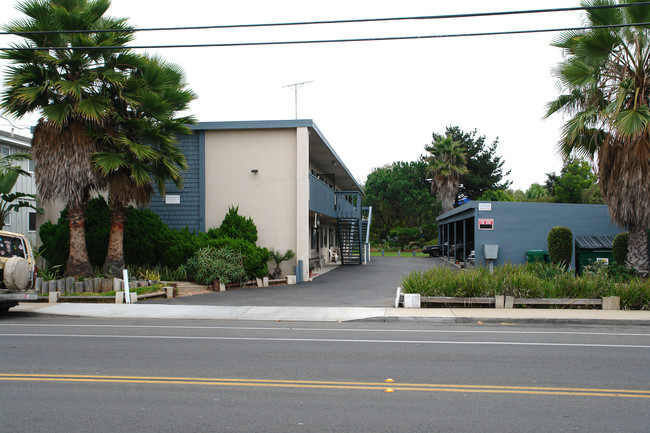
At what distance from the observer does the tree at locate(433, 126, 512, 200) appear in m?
58.3

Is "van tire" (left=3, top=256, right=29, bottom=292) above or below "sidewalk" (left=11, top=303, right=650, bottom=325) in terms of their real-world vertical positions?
above

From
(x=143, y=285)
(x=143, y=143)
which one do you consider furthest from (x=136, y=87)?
(x=143, y=285)

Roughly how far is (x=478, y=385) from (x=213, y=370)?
347cm

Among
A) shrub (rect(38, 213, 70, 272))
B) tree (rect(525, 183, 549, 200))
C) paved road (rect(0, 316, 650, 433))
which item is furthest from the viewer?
tree (rect(525, 183, 549, 200))

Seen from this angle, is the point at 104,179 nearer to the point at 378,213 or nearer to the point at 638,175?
the point at 638,175

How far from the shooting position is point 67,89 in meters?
14.3

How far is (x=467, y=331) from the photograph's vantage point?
1048 cm

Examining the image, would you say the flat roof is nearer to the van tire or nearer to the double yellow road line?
the van tire

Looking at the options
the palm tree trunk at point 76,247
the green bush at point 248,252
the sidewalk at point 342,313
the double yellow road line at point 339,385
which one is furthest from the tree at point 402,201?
the double yellow road line at point 339,385

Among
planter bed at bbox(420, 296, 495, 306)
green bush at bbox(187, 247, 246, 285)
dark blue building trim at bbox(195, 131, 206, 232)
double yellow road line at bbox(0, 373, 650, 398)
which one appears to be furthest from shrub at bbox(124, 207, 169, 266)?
double yellow road line at bbox(0, 373, 650, 398)

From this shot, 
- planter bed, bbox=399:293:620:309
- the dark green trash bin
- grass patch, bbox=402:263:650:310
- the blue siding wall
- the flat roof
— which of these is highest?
the flat roof

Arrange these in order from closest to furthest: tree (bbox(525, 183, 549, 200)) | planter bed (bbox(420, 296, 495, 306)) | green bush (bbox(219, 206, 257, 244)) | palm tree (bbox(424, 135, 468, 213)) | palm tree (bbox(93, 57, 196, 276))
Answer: planter bed (bbox(420, 296, 495, 306)) < palm tree (bbox(93, 57, 196, 276)) < green bush (bbox(219, 206, 257, 244)) < palm tree (bbox(424, 135, 468, 213)) < tree (bbox(525, 183, 549, 200))

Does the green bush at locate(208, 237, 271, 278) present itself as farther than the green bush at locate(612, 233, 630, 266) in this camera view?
Yes

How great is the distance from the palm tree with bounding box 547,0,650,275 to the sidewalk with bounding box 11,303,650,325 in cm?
375
